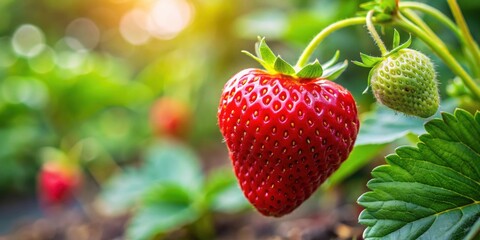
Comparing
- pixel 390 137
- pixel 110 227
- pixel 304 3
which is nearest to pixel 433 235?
pixel 390 137

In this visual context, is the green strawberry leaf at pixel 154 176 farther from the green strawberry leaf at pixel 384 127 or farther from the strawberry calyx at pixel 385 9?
the strawberry calyx at pixel 385 9

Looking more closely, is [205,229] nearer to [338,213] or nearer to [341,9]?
[338,213]

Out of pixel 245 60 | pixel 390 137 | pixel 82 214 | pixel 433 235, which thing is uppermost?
pixel 245 60

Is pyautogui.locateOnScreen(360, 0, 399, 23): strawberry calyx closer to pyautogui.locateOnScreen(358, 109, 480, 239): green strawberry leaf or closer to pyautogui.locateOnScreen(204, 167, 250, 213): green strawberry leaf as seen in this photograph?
pyautogui.locateOnScreen(358, 109, 480, 239): green strawberry leaf

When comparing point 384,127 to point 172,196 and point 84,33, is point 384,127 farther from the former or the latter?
point 84,33

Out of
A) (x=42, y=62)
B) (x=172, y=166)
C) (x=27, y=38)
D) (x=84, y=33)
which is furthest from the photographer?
(x=84, y=33)

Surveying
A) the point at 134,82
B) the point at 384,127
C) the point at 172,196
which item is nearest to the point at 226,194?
the point at 172,196
